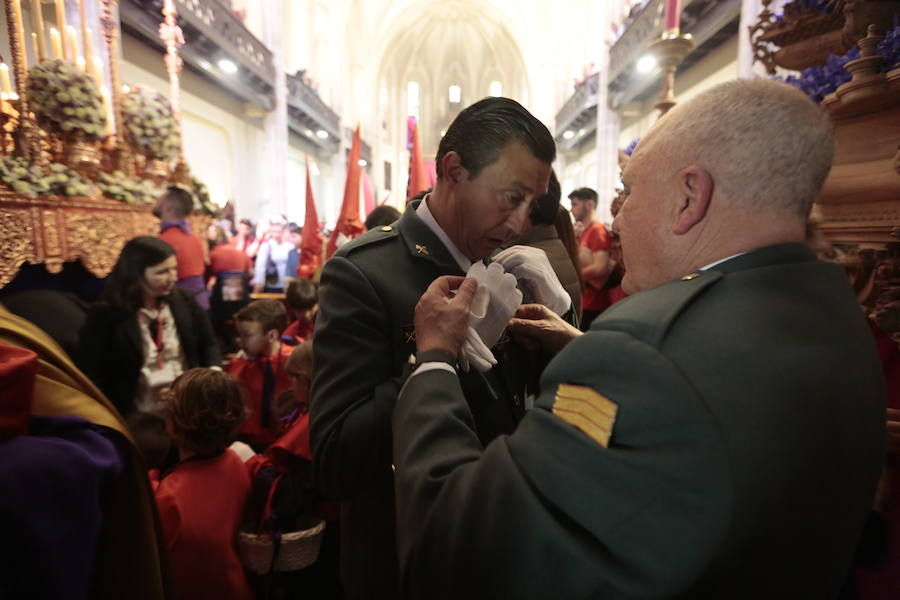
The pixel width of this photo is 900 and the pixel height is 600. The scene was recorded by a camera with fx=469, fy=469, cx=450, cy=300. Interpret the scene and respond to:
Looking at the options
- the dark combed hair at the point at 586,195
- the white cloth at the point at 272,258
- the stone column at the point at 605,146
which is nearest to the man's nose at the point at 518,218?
the dark combed hair at the point at 586,195

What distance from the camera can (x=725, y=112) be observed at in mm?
698

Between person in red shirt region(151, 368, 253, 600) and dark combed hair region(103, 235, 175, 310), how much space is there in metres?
0.94

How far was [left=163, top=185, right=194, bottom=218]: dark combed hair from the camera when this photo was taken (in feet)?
12.2

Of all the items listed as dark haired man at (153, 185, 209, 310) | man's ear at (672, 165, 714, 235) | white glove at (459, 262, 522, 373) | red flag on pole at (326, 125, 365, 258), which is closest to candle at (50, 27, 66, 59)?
dark haired man at (153, 185, 209, 310)

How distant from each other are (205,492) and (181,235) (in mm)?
2875

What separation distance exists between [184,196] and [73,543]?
3434 millimetres

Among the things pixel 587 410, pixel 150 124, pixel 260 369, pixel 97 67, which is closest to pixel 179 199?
pixel 150 124

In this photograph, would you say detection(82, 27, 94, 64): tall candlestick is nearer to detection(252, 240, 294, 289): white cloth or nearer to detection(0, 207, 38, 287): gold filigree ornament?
detection(0, 207, 38, 287): gold filigree ornament

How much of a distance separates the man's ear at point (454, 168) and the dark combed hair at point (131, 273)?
197cm

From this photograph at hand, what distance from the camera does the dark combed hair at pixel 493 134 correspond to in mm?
1171

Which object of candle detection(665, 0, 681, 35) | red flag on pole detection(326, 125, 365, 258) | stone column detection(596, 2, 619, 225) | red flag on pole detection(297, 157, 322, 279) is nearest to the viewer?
candle detection(665, 0, 681, 35)

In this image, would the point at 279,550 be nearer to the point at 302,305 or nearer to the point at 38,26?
the point at 302,305

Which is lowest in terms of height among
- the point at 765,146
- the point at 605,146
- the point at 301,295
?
the point at 301,295

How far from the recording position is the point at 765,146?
26.4 inches
